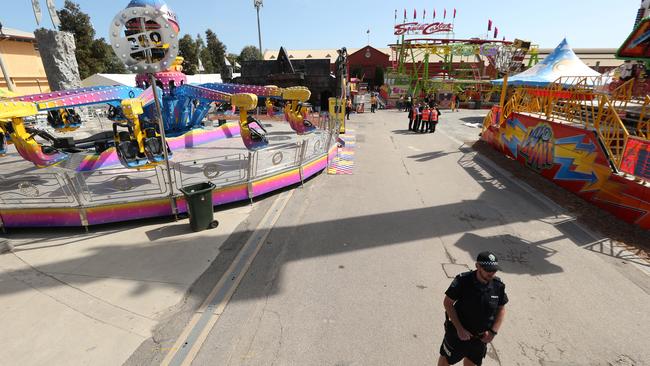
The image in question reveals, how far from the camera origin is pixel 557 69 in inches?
715

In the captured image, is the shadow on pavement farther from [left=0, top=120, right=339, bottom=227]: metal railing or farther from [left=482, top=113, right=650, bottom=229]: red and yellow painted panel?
[left=0, top=120, right=339, bottom=227]: metal railing

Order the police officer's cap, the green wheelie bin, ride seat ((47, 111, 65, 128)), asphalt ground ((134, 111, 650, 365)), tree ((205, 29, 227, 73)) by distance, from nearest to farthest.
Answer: the police officer's cap < asphalt ground ((134, 111, 650, 365)) < the green wheelie bin < ride seat ((47, 111, 65, 128)) < tree ((205, 29, 227, 73))

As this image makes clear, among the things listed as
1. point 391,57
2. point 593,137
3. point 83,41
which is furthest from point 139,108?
point 391,57

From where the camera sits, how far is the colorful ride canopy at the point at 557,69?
17.3 m

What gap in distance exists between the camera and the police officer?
9.43ft

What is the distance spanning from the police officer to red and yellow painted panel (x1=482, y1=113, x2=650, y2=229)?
21.7 ft

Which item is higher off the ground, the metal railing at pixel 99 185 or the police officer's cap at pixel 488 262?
the police officer's cap at pixel 488 262

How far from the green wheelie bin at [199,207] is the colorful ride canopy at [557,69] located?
18.9 meters

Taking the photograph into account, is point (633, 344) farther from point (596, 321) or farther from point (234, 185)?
point (234, 185)

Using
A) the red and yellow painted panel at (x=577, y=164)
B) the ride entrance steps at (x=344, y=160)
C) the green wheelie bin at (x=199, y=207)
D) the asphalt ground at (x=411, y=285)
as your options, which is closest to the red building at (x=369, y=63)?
the ride entrance steps at (x=344, y=160)

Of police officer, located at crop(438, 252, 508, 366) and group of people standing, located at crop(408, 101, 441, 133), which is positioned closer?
police officer, located at crop(438, 252, 508, 366)

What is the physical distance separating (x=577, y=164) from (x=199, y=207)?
1045cm

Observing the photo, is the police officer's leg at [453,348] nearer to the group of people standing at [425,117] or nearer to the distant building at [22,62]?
the group of people standing at [425,117]

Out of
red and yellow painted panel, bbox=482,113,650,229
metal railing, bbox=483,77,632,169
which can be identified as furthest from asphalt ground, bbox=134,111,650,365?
metal railing, bbox=483,77,632,169
